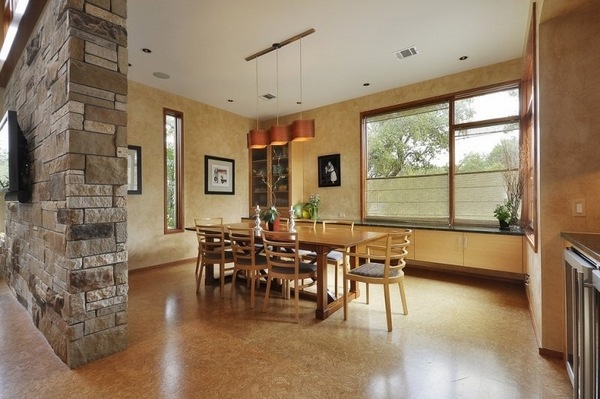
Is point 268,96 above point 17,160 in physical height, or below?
above

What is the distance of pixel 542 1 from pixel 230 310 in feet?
12.0

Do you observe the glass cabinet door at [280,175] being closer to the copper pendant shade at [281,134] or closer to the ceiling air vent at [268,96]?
the ceiling air vent at [268,96]

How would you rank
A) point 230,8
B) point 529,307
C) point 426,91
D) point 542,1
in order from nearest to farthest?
point 542,1
point 230,8
point 529,307
point 426,91

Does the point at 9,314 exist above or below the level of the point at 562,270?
below

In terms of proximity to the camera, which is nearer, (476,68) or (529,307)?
(529,307)

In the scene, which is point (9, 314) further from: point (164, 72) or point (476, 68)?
point (476, 68)

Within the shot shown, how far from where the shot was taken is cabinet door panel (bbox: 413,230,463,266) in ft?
12.9

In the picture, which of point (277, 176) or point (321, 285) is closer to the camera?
point (321, 285)

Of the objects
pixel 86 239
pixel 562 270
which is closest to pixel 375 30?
pixel 562 270

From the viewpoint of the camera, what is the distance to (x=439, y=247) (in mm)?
4082

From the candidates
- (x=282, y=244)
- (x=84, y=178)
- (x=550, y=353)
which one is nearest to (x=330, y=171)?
(x=282, y=244)

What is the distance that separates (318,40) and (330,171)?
2693 millimetres

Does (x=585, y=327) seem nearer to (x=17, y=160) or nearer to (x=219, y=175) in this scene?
(x=17, y=160)

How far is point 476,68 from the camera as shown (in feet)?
13.6
